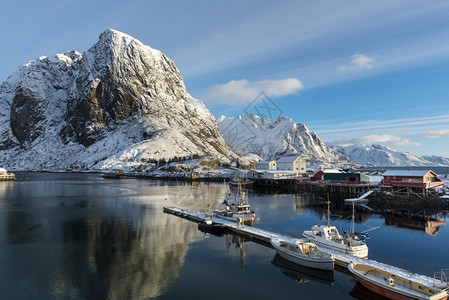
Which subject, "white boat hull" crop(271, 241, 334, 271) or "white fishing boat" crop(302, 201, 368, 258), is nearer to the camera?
"white boat hull" crop(271, 241, 334, 271)

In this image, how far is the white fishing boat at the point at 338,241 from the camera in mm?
30609

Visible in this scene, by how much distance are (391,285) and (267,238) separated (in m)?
16.0

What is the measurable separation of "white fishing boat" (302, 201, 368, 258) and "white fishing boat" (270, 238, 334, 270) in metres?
3.09

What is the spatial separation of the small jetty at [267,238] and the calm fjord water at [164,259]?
1.48 m

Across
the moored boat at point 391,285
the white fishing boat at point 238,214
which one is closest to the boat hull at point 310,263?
the moored boat at point 391,285

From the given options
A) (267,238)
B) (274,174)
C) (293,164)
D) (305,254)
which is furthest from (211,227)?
(293,164)

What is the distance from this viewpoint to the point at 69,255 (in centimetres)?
3222

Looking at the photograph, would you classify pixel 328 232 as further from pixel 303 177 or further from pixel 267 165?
pixel 267 165

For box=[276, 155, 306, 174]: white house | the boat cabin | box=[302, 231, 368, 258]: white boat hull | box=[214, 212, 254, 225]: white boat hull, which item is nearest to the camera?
box=[302, 231, 368, 258]: white boat hull

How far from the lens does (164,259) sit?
3098 centimetres

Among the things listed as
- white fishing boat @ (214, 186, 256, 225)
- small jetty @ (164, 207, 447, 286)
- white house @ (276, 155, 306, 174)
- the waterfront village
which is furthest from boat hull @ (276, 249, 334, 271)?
white house @ (276, 155, 306, 174)

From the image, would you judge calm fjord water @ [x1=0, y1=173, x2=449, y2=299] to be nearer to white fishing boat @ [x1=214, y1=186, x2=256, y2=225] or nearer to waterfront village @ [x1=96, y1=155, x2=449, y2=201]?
white fishing boat @ [x1=214, y1=186, x2=256, y2=225]

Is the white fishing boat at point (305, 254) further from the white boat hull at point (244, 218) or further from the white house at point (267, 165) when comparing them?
the white house at point (267, 165)

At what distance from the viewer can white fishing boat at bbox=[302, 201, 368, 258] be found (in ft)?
100
